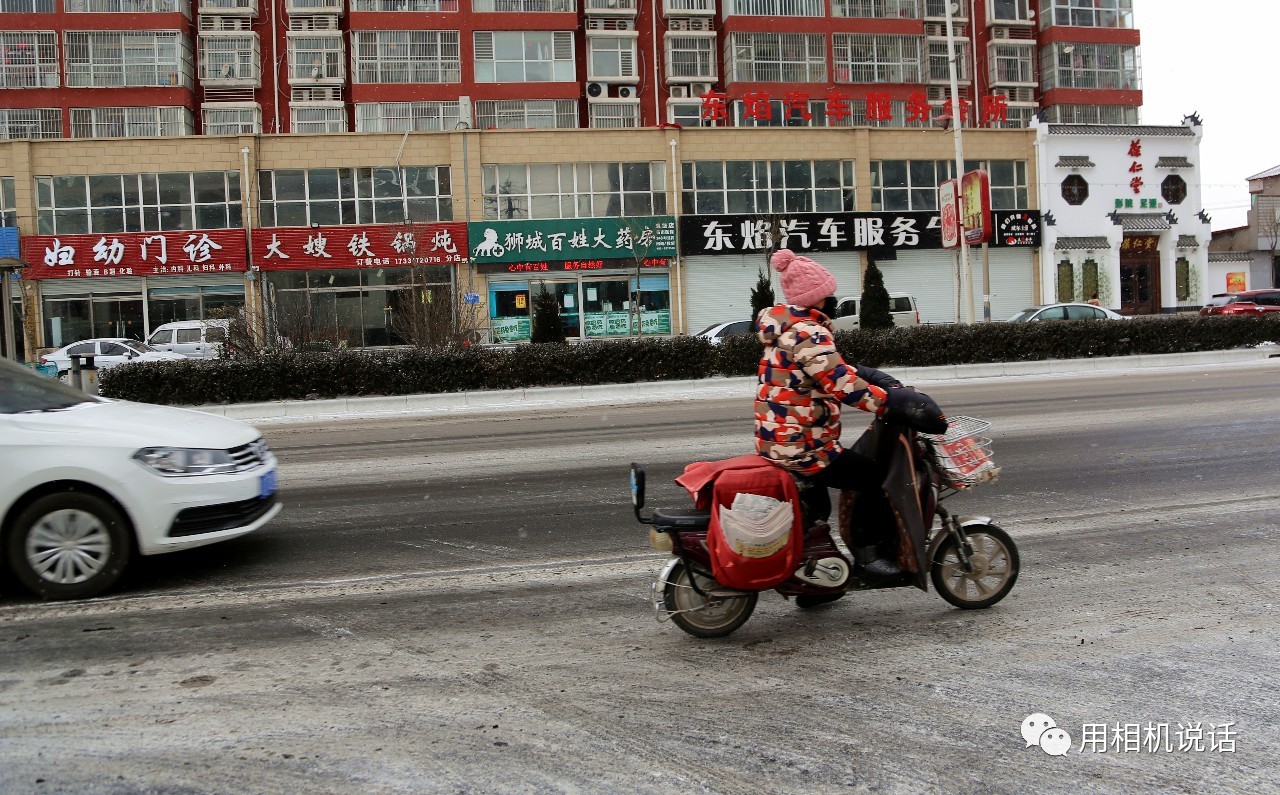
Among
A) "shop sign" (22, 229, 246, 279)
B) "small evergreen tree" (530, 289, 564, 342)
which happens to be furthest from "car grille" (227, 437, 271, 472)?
→ "shop sign" (22, 229, 246, 279)

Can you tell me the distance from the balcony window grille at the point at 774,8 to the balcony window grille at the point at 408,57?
12.2 m

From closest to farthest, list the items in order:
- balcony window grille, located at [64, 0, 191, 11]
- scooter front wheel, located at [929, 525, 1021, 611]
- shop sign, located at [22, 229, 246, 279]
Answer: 1. scooter front wheel, located at [929, 525, 1021, 611]
2. shop sign, located at [22, 229, 246, 279]
3. balcony window grille, located at [64, 0, 191, 11]

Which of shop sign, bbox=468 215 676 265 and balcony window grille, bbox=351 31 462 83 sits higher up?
balcony window grille, bbox=351 31 462 83

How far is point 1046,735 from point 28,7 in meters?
47.0

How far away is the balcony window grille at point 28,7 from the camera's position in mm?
38969

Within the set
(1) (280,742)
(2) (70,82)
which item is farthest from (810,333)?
(2) (70,82)

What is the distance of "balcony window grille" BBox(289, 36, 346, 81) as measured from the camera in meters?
41.6

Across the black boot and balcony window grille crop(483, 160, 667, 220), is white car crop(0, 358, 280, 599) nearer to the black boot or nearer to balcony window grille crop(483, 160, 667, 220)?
the black boot

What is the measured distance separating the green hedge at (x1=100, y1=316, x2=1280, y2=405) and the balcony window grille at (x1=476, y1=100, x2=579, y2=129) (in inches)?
959

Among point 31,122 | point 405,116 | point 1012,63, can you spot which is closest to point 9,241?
point 31,122

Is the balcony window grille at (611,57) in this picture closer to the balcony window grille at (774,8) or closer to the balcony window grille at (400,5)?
the balcony window grille at (774,8)

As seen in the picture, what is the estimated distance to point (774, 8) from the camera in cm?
4344

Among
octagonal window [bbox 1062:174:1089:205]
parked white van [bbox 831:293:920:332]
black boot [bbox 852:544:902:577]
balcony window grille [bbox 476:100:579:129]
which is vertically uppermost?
balcony window grille [bbox 476:100:579:129]

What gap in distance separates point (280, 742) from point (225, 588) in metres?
2.34
